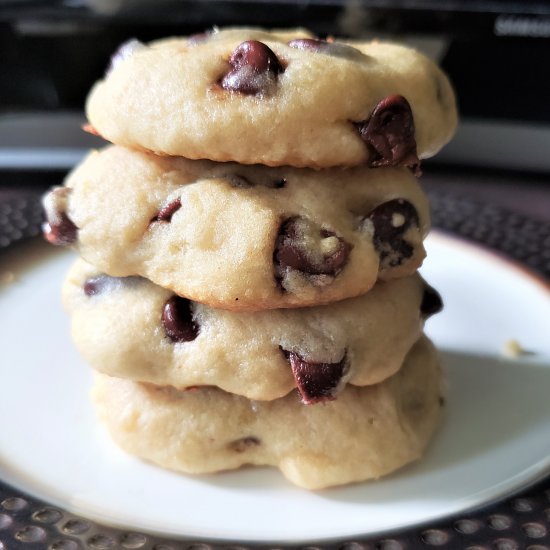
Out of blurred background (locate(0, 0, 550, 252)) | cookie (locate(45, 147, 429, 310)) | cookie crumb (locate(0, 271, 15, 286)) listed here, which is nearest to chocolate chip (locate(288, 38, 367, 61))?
cookie (locate(45, 147, 429, 310))

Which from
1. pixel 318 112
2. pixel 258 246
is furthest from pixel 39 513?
pixel 318 112

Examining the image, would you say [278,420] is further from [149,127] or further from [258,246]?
[149,127]

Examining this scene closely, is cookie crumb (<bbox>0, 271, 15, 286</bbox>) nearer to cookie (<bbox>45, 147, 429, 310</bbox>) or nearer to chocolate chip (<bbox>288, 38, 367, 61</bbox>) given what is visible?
cookie (<bbox>45, 147, 429, 310</bbox>)

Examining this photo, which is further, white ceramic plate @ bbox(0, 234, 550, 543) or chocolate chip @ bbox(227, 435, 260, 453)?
chocolate chip @ bbox(227, 435, 260, 453)

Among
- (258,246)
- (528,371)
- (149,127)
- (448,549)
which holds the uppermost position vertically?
(149,127)

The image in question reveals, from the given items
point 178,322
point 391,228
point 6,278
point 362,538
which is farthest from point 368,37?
point 362,538

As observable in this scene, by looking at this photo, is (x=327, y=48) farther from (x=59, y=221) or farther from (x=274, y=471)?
(x=274, y=471)
